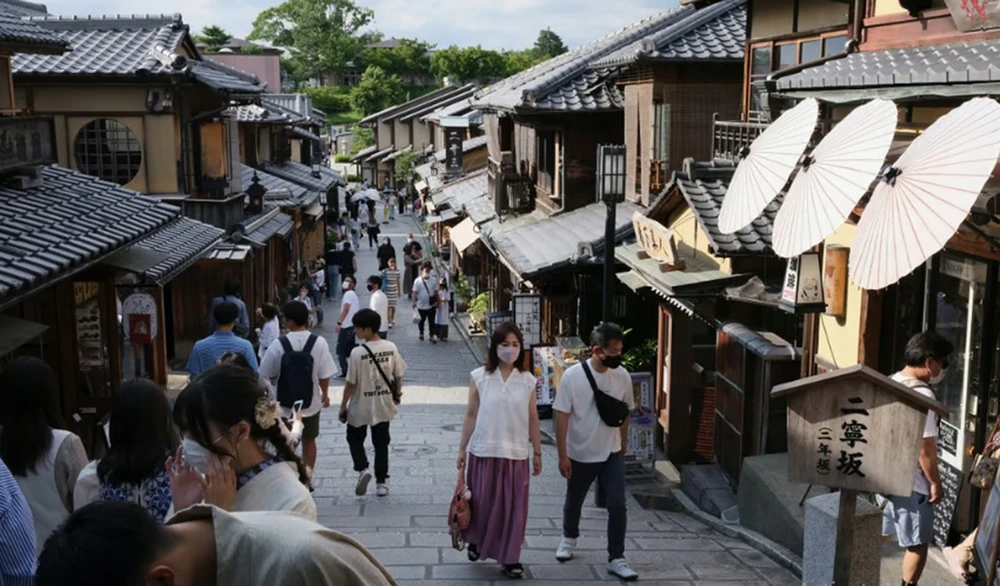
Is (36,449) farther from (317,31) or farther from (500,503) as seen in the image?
(317,31)

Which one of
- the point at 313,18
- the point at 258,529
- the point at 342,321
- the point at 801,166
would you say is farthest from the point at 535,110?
the point at 313,18

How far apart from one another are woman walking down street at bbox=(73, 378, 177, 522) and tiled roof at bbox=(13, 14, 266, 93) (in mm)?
15458

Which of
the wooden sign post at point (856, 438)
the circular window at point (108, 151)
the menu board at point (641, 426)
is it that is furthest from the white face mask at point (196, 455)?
the circular window at point (108, 151)

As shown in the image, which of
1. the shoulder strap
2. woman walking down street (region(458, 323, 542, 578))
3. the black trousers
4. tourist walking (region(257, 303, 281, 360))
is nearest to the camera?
woman walking down street (region(458, 323, 542, 578))

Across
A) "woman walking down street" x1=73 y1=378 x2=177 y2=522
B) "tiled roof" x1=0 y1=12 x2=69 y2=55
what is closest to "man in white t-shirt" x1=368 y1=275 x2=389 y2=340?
"tiled roof" x1=0 y1=12 x2=69 y2=55

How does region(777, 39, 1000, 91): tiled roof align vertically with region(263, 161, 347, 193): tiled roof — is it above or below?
above

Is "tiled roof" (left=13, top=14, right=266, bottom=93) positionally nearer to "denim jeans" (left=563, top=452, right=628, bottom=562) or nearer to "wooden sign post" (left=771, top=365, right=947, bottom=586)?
"denim jeans" (left=563, top=452, right=628, bottom=562)

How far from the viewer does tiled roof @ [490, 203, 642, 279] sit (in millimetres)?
16203

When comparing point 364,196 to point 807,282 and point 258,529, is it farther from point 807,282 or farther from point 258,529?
point 258,529

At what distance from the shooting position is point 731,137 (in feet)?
45.5

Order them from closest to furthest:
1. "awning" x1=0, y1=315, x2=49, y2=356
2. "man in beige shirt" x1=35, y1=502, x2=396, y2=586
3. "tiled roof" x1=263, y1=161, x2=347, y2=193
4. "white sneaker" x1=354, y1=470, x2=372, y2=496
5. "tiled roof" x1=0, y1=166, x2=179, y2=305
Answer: "man in beige shirt" x1=35, y1=502, x2=396, y2=586 < "awning" x1=0, y1=315, x2=49, y2=356 < "tiled roof" x1=0, y1=166, x2=179, y2=305 < "white sneaker" x1=354, y1=470, x2=372, y2=496 < "tiled roof" x1=263, y1=161, x2=347, y2=193

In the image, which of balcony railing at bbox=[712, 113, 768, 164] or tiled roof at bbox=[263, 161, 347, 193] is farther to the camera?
tiled roof at bbox=[263, 161, 347, 193]

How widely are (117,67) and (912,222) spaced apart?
58.0ft

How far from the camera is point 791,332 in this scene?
38.9 feet
